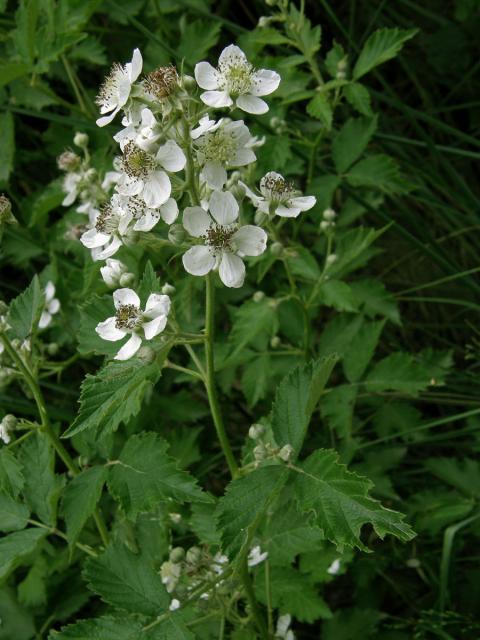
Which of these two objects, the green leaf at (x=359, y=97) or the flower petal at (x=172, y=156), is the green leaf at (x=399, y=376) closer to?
the green leaf at (x=359, y=97)

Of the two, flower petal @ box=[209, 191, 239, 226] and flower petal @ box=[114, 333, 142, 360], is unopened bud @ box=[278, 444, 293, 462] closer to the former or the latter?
flower petal @ box=[114, 333, 142, 360]

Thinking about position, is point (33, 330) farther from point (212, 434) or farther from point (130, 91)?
point (212, 434)

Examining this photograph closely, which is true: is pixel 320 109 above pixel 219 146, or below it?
below

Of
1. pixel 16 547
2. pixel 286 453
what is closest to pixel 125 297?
pixel 286 453

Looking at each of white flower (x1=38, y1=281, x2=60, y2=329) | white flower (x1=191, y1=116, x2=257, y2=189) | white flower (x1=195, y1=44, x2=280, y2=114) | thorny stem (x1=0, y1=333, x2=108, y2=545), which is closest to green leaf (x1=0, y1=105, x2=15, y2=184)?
white flower (x1=38, y1=281, x2=60, y2=329)

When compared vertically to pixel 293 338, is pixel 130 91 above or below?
above

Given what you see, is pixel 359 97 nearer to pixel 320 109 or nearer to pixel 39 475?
pixel 320 109

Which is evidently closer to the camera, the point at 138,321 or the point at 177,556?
the point at 138,321

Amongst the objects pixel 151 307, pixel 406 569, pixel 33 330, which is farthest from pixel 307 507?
pixel 406 569
